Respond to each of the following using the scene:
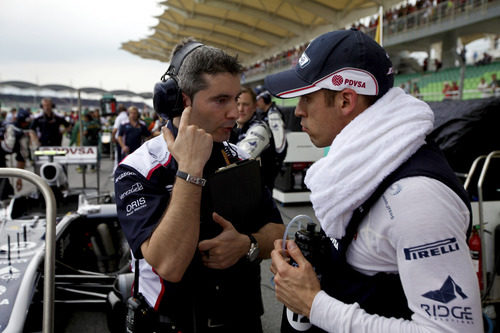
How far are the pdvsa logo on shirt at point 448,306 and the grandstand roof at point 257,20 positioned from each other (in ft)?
74.6

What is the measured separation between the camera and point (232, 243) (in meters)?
1.41

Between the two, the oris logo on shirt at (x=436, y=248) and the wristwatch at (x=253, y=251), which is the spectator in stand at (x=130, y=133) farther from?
the oris logo on shirt at (x=436, y=248)

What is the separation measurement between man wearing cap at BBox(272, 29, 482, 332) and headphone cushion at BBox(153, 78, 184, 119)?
47 centimetres

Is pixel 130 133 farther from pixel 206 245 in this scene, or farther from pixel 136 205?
pixel 206 245

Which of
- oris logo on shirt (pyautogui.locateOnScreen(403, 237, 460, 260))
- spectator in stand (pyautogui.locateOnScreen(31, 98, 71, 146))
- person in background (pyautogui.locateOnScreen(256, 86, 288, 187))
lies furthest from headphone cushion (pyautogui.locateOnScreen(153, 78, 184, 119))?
spectator in stand (pyautogui.locateOnScreen(31, 98, 71, 146))

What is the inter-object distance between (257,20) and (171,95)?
141 feet

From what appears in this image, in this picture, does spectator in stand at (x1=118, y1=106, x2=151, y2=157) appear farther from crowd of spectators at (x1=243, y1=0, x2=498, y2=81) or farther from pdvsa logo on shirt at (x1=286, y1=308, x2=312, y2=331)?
crowd of spectators at (x1=243, y1=0, x2=498, y2=81)

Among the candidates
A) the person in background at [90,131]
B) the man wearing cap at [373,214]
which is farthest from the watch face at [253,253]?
the person in background at [90,131]

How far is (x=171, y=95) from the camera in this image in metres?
1.52

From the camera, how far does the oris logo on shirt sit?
91cm

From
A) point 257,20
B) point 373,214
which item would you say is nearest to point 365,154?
point 373,214

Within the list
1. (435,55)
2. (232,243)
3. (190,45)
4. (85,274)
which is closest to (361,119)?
(232,243)

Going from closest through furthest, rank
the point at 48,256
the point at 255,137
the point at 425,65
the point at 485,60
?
the point at 48,256, the point at 255,137, the point at 485,60, the point at 425,65

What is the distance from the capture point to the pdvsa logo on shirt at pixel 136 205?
4.52 ft
